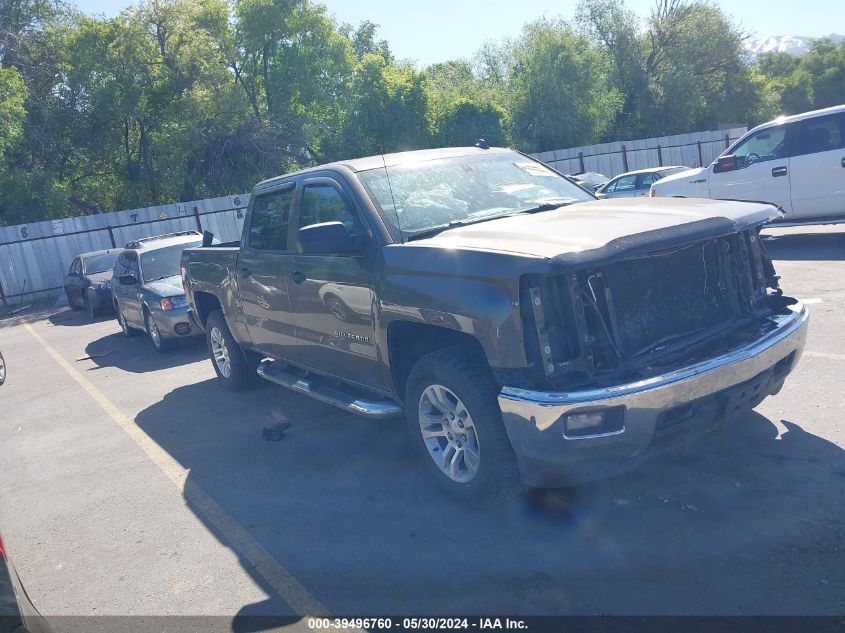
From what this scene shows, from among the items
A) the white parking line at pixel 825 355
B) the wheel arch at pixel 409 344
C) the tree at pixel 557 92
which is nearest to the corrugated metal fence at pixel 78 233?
the tree at pixel 557 92

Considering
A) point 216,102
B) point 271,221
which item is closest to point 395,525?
point 271,221

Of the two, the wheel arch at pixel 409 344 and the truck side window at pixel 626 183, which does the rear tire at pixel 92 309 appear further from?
the wheel arch at pixel 409 344

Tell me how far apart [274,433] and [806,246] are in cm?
912

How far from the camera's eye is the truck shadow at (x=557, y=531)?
11.4ft

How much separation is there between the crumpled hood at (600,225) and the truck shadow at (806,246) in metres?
6.86

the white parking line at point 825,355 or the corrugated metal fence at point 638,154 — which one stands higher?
the corrugated metal fence at point 638,154

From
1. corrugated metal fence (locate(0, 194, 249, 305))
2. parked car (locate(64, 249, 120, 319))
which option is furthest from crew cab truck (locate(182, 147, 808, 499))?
corrugated metal fence (locate(0, 194, 249, 305))

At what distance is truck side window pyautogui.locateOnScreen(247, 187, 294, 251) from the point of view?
5988mm

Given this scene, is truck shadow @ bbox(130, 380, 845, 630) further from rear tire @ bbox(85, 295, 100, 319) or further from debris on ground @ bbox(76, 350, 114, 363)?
rear tire @ bbox(85, 295, 100, 319)

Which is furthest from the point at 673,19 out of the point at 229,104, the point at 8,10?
the point at 8,10

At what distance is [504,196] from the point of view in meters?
5.33

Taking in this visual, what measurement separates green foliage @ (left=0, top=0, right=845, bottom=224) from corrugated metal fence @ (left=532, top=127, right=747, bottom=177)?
4155mm

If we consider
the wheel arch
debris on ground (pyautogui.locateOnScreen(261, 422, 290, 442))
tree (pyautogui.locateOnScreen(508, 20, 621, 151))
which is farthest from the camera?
tree (pyautogui.locateOnScreen(508, 20, 621, 151))

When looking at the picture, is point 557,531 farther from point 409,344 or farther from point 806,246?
point 806,246
